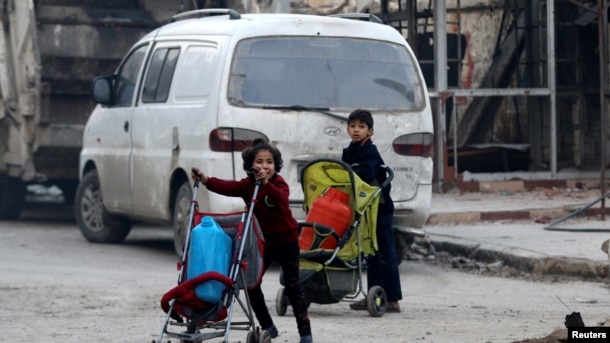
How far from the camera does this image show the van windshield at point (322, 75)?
10852mm

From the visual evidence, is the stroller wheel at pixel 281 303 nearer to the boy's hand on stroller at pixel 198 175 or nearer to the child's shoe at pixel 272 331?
the child's shoe at pixel 272 331

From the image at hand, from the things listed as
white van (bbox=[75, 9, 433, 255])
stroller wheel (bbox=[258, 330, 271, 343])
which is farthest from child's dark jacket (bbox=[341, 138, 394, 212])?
stroller wheel (bbox=[258, 330, 271, 343])

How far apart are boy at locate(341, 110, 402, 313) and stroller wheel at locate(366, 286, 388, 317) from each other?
0.11 m

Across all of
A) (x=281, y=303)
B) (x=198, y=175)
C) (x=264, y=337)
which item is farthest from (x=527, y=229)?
(x=198, y=175)

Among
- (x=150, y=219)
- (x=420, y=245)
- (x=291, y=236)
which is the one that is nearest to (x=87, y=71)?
(x=150, y=219)

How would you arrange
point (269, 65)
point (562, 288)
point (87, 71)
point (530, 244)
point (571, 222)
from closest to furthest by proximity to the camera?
1. point (562, 288)
2. point (269, 65)
3. point (530, 244)
4. point (571, 222)
5. point (87, 71)

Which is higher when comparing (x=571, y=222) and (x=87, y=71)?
(x=87, y=71)

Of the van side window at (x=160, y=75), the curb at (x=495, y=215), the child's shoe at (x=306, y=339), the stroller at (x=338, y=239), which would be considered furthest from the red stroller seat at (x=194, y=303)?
the curb at (x=495, y=215)

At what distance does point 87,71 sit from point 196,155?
4507mm

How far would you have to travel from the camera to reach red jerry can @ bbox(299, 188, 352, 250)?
8703mm

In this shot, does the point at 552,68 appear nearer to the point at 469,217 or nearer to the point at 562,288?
the point at 469,217

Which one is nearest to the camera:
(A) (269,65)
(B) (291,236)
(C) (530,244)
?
(B) (291,236)

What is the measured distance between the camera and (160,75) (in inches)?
475

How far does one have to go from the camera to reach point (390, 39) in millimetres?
11359
